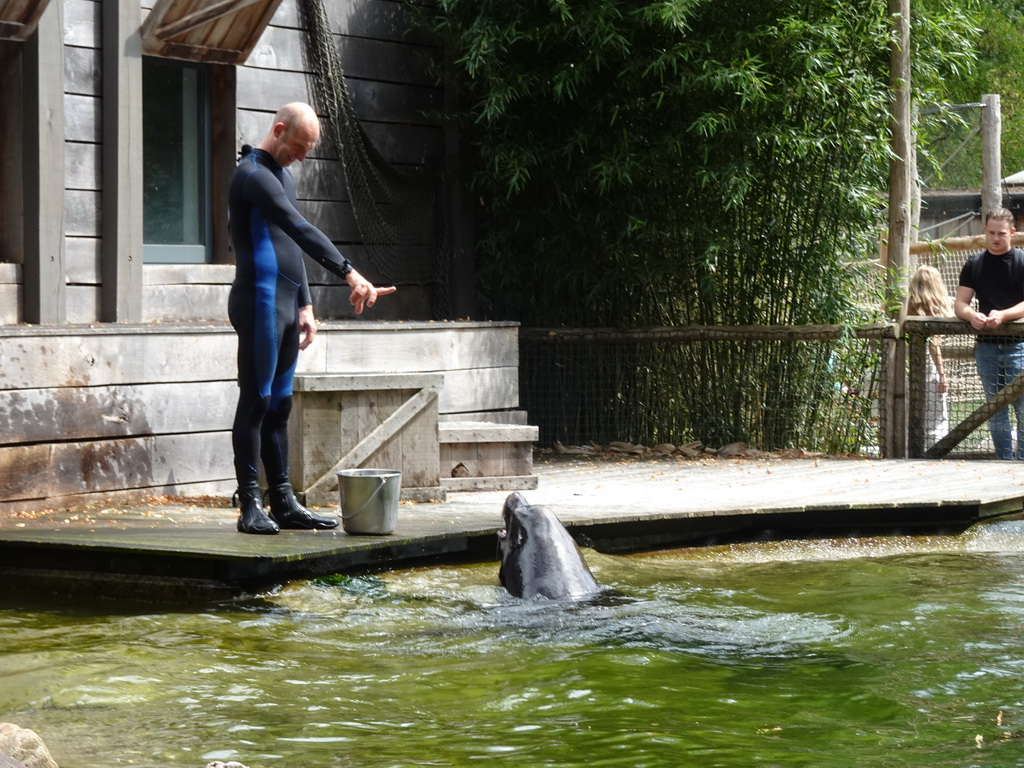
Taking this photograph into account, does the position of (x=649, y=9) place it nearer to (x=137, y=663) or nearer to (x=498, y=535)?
(x=498, y=535)

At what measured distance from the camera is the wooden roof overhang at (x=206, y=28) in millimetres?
6770

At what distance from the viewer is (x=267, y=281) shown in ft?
17.5

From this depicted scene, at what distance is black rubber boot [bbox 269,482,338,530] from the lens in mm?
5578

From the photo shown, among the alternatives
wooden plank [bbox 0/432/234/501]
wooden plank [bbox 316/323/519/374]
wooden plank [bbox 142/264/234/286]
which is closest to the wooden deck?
wooden plank [bbox 0/432/234/501]

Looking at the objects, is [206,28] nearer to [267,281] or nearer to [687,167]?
[267,281]

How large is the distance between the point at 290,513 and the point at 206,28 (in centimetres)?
273

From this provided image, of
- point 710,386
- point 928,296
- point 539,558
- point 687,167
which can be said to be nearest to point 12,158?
point 539,558

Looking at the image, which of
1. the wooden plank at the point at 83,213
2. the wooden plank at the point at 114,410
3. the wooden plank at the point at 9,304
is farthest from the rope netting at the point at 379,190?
the wooden plank at the point at 9,304

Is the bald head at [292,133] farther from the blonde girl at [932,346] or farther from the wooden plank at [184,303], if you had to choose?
the blonde girl at [932,346]

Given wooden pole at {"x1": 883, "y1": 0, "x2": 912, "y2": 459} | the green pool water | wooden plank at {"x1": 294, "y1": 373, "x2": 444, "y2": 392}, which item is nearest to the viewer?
the green pool water

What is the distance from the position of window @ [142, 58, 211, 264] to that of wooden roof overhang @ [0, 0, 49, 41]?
933 mm

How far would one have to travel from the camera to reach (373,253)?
327 inches

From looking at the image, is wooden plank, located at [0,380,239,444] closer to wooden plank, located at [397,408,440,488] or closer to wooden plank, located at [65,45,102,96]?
wooden plank, located at [397,408,440,488]

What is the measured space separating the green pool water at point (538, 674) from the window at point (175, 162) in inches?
104
